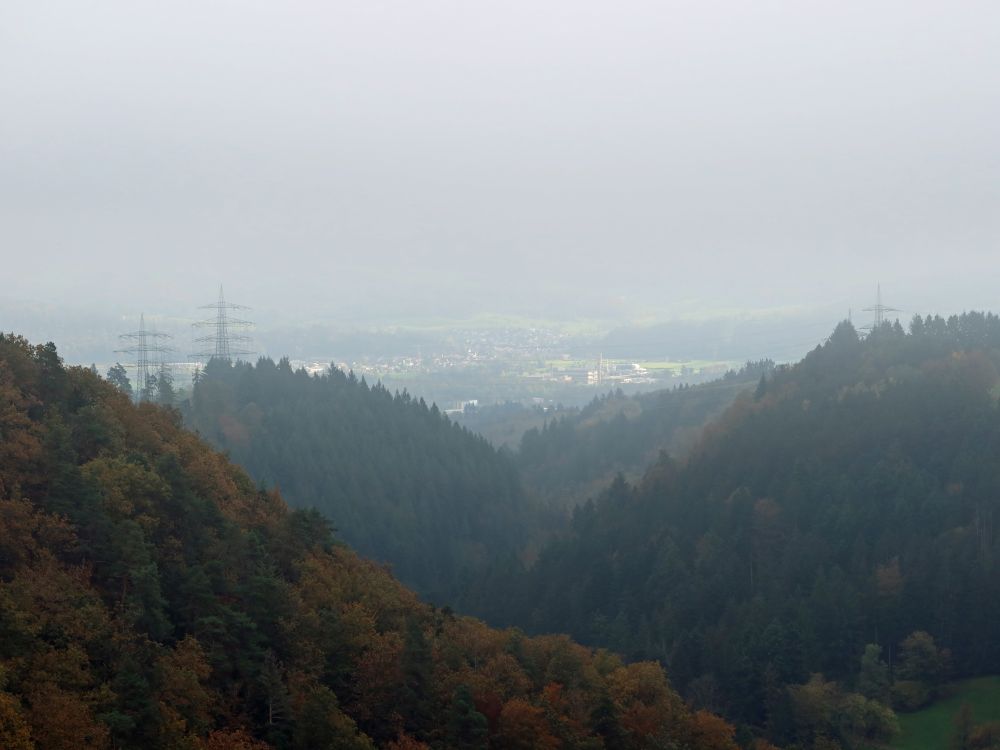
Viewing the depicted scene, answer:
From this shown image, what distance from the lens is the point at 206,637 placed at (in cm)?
3231

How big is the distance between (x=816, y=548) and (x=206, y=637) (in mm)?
48051

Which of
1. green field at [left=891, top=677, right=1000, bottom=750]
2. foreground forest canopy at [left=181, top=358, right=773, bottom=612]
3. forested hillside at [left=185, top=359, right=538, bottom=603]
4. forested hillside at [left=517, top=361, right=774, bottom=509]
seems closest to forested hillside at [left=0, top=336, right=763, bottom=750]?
green field at [left=891, top=677, right=1000, bottom=750]

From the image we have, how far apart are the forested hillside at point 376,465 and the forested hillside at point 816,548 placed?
13705mm

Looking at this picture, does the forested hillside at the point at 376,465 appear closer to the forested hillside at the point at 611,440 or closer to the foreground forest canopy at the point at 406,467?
the foreground forest canopy at the point at 406,467

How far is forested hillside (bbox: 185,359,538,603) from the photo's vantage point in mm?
97562

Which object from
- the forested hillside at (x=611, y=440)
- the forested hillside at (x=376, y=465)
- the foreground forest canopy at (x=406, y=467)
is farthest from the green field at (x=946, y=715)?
the forested hillside at (x=611, y=440)

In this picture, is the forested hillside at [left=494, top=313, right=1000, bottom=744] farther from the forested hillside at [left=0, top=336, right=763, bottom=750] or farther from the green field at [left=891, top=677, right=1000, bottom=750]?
the forested hillside at [left=0, top=336, right=763, bottom=750]

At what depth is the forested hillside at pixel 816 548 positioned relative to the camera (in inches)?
2295

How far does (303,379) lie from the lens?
392ft

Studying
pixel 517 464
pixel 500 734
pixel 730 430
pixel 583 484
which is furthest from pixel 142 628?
pixel 517 464

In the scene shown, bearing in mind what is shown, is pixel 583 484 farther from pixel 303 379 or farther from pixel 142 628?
pixel 142 628

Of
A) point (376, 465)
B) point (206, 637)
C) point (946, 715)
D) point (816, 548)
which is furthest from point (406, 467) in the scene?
point (206, 637)

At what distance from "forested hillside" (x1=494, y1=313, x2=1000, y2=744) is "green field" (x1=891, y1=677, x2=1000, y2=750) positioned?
3.35 feet

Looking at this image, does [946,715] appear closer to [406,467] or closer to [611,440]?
[406,467]
